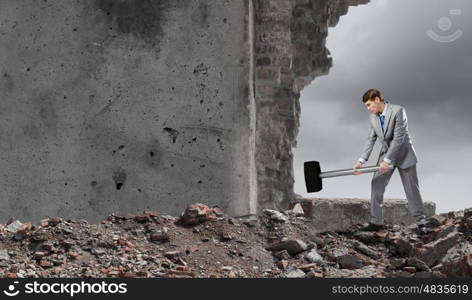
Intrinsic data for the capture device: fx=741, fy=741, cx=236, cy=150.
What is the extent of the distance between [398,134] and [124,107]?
2031 mm

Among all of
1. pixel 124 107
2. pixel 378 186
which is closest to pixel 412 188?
pixel 378 186

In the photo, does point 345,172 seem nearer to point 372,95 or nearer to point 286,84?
point 372,95

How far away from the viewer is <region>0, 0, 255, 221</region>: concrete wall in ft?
17.8

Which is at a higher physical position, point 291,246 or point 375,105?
point 375,105

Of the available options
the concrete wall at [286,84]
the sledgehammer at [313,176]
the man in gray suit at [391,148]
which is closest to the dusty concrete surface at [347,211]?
the concrete wall at [286,84]

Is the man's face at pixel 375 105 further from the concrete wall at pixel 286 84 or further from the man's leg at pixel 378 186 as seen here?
the concrete wall at pixel 286 84

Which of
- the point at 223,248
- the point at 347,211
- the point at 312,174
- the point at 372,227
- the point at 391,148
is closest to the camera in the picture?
the point at 223,248

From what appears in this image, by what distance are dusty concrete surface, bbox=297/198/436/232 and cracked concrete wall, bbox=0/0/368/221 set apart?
7.77 feet

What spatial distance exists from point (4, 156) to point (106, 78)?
0.99 meters

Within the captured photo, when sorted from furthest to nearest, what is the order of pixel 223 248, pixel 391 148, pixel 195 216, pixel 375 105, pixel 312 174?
pixel 312 174 → pixel 195 216 → pixel 375 105 → pixel 391 148 → pixel 223 248

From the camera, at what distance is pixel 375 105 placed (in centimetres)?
485

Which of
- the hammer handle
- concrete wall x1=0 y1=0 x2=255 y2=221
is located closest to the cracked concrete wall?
concrete wall x1=0 y1=0 x2=255 y2=221

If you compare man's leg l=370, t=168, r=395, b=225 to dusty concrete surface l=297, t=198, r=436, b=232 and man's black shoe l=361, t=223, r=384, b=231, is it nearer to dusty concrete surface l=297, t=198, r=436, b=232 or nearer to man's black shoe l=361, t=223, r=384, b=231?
man's black shoe l=361, t=223, r=384, b=231

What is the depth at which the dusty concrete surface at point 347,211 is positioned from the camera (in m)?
7.74
